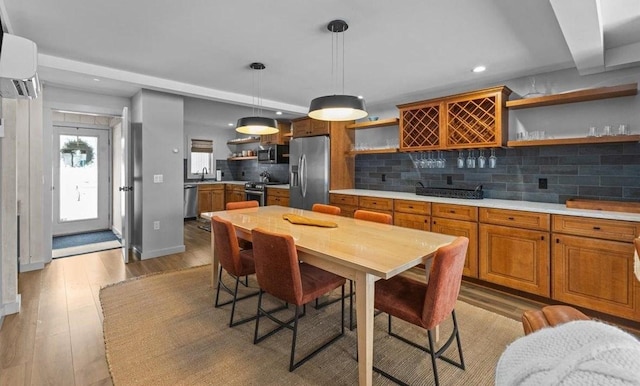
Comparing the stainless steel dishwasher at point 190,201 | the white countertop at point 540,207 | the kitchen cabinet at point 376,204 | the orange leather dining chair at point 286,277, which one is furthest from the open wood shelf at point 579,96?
the stainless steel dishwasher at point 190,201

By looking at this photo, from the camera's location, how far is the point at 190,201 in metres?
7.21

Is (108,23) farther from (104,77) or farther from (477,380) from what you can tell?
(477,380)

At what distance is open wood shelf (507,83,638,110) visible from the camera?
279cm

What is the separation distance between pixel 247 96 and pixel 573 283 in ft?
14.8

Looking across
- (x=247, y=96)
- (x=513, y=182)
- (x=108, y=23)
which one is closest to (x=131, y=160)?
(x=247, y=96)

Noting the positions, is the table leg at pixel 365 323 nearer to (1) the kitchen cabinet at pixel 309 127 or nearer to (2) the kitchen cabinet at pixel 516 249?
(2) the kitchen cabinet at pixel 516 249

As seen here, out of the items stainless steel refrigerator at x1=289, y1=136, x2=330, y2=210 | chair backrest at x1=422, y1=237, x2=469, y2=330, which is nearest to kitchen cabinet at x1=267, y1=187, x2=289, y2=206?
stainless steel refrigerator at x1=289, y1=136, x2=330, y2=210

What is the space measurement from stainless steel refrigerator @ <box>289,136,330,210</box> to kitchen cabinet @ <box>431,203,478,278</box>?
190cm

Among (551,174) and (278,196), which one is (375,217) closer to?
(551,174)

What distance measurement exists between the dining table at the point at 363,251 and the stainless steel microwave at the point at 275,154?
13.2 ft

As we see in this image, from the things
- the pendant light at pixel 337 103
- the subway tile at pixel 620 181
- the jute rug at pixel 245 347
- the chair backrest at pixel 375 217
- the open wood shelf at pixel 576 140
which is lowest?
the jute rug at pixel 245 347

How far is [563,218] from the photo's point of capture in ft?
8.93

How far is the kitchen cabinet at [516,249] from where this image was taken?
2859mm

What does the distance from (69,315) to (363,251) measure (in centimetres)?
267
